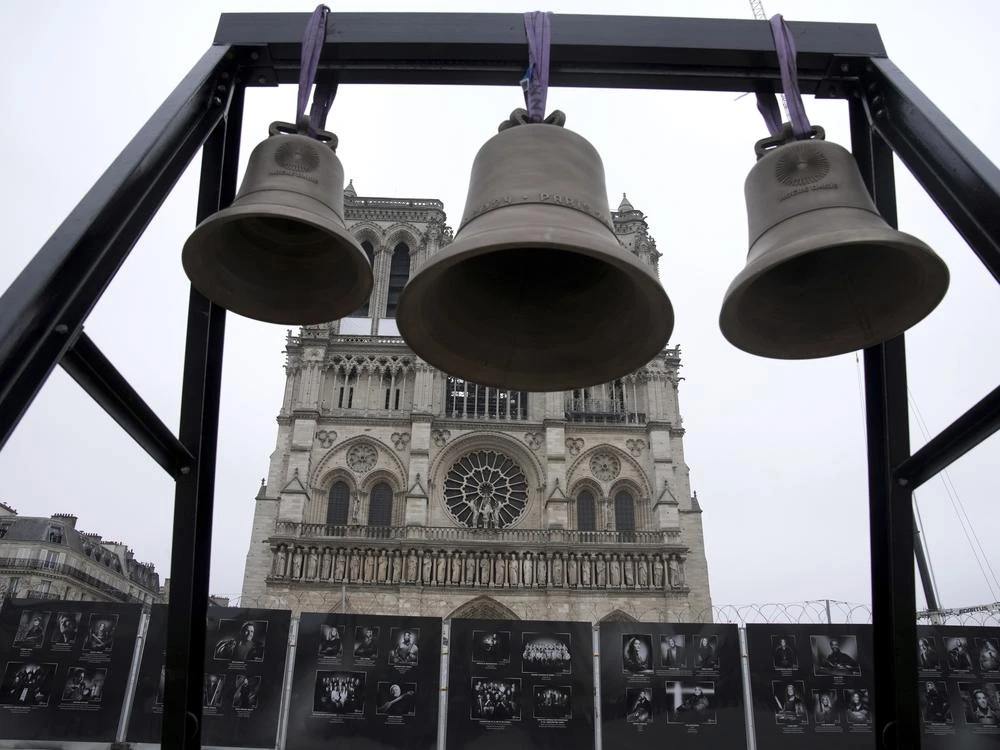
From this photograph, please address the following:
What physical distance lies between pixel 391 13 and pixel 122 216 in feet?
5.17

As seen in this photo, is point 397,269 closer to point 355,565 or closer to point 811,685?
point 355,565

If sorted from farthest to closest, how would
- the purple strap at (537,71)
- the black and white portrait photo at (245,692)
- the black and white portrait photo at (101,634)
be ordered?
the black and white portrait photo at (101,634), the black and white portrait photo at (245,692), the purple strap at (537,71)

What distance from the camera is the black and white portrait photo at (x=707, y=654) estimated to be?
9766 mm

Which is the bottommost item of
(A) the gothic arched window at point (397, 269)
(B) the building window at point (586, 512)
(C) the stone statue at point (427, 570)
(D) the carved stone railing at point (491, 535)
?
(C) the stone statue at point (427, 570)

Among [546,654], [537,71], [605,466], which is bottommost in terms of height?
[546,654]

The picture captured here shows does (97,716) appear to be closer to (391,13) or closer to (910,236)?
(391,13)

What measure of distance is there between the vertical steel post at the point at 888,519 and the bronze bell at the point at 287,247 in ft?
7.18

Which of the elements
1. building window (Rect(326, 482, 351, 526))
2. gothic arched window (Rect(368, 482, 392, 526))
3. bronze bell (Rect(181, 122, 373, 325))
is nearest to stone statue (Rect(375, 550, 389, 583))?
gothic arched window (Rect(368, 482, 392, 526))

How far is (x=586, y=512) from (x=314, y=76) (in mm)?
27812

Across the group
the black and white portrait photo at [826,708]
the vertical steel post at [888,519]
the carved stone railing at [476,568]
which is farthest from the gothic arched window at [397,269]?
the vertical steel post at [888,519]

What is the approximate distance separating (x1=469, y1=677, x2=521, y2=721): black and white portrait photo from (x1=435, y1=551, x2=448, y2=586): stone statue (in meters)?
17.7

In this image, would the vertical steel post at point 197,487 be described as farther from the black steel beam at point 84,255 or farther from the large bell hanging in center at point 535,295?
the large bell hanging in center at point 535,295

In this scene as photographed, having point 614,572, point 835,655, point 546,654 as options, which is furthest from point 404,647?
point 614,572

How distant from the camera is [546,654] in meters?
9.82
